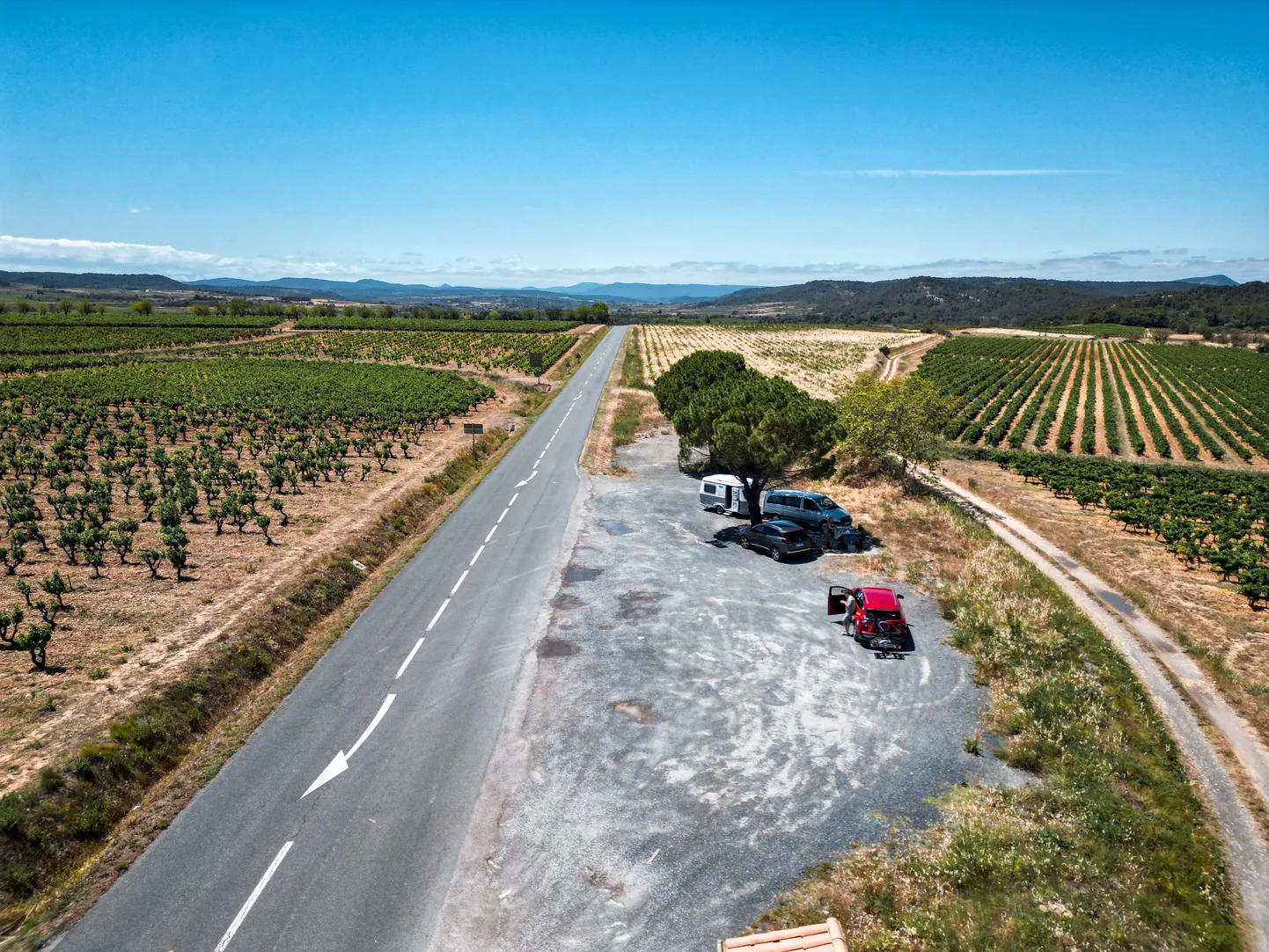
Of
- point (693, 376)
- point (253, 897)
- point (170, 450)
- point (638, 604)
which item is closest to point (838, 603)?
point (638, 604)

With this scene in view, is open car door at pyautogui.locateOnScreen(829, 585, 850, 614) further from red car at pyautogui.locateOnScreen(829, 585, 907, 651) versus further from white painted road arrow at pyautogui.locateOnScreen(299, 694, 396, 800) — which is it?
white painted road arrow at pyautogui.locateOnScreen(299, 694, 396, 800)

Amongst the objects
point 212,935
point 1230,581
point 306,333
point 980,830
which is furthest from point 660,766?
point 306,333

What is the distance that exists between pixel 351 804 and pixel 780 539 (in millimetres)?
19656

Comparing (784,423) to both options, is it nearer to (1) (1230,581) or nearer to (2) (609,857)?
(1) (1230,581)

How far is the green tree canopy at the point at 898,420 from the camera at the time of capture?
4069cm

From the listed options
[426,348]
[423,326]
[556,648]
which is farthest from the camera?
[423,326]

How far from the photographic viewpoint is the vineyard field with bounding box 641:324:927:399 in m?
95.2

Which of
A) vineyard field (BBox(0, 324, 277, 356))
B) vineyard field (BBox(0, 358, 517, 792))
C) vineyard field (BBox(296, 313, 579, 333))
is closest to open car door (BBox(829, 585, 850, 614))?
vineyard field (BBox(0, 358, 517, 792))

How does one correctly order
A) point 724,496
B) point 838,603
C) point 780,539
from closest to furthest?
point 838,603 < point 780,539 < point 724,496

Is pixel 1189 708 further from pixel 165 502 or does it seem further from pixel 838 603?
pixel 165 502

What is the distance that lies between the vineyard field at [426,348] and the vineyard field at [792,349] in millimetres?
19599

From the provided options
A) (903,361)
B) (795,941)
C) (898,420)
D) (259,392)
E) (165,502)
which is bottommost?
(795,941)

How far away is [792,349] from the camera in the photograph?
13475 cm

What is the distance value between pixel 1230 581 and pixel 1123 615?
811cm
